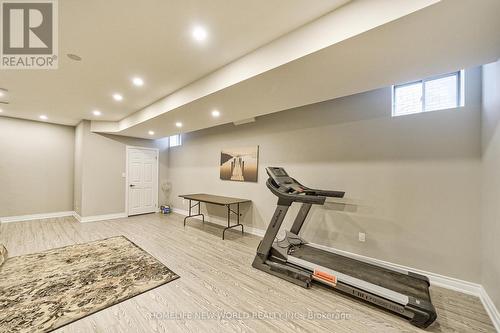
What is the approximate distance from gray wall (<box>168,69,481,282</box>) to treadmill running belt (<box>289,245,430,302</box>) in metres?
0.51

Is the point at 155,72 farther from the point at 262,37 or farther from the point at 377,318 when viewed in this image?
the point at 377,318

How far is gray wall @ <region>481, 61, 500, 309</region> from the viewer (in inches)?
76.5

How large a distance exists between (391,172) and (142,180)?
265 inches

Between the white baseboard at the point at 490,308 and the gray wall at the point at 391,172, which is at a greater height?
the gray wall at the point at 391,172

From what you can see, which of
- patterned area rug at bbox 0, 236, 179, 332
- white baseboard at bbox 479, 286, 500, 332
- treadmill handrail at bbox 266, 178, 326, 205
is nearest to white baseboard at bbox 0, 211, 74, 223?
patterned area rug at bbox 0, 236, 179, 332

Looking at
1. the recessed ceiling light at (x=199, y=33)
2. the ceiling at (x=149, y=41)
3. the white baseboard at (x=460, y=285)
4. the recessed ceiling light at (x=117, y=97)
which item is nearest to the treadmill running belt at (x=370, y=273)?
the white baseboard at (x=460, y=285)

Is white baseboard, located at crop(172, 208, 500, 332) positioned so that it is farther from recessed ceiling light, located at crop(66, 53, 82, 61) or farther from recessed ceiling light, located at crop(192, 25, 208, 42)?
recessed ceiling light, located at crop(66, 53, 82, 61)

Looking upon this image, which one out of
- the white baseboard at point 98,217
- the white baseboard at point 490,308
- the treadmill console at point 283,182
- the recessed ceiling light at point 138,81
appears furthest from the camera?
the white baseboard at point 98,217

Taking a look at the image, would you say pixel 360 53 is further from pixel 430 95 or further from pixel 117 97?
pixel 117 97

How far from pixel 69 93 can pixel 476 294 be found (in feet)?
22.0

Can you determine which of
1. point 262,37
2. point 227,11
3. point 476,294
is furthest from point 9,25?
point 476,294

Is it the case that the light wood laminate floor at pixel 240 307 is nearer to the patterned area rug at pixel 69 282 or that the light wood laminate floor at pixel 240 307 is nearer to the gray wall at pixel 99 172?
the patterned area rug at pixel 69 282

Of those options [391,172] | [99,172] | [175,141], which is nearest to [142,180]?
[99,172]

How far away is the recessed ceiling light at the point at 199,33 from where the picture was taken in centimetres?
200
